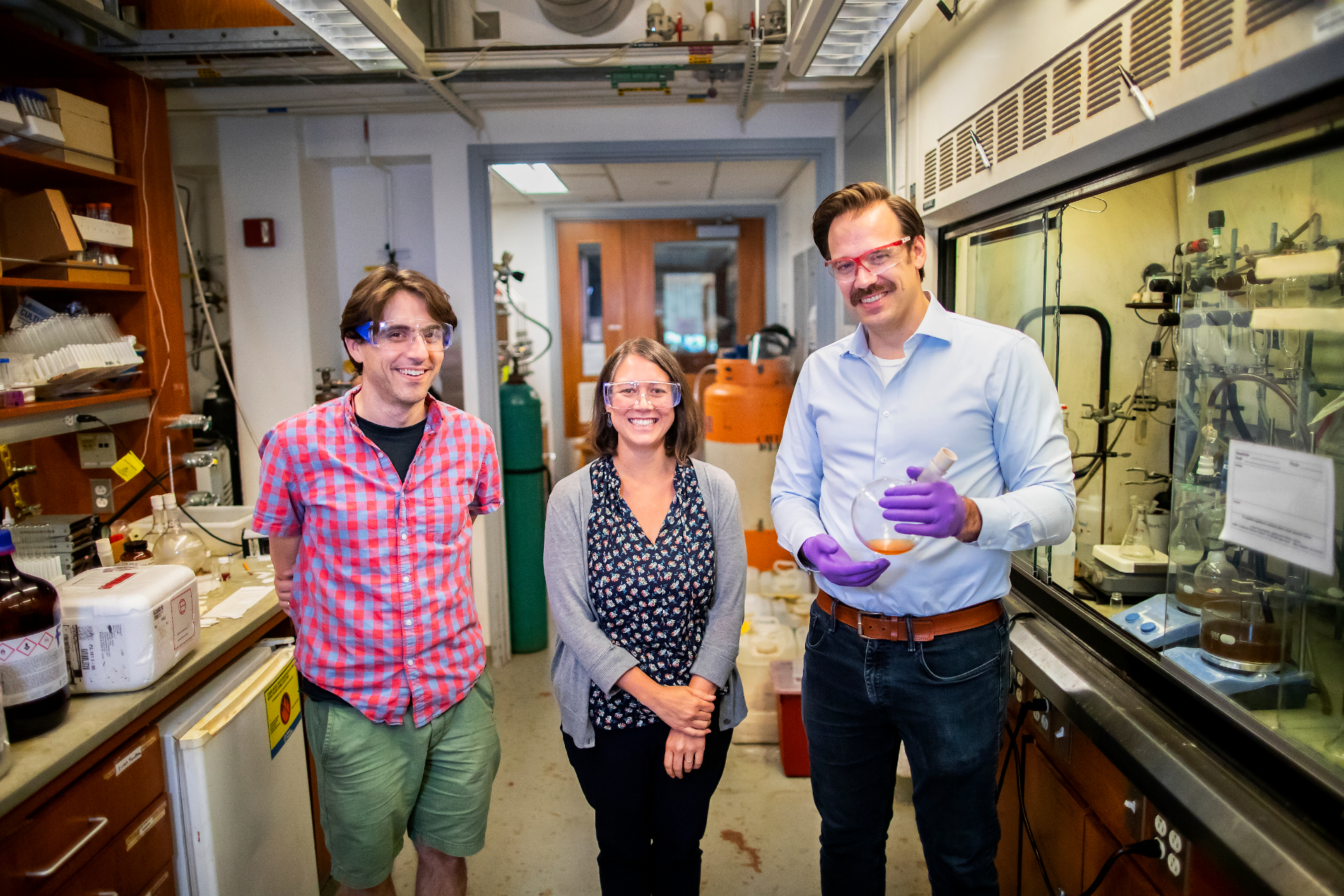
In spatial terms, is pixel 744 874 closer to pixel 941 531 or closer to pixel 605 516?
pixel 605 516

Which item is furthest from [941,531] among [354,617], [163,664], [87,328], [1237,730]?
[87,328]

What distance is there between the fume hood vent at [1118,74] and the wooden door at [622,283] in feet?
12.7

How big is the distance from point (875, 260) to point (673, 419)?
0.51m

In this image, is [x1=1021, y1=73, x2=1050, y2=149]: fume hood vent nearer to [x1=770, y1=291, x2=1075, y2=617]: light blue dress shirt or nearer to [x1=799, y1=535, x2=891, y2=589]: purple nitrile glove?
[x1=770, y1=291, x2=1075, y2=617]: light blue dress shirt

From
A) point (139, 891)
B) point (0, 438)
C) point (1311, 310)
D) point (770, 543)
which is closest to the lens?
point (1311, 310)

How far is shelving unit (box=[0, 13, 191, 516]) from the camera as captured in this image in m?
2.49

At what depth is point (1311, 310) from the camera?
1.18 meters

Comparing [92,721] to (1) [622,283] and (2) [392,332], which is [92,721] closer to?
(2) [392,332]

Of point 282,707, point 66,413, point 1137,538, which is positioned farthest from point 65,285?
point 1137,538

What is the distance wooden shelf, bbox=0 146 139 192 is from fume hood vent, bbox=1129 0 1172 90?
2.69m

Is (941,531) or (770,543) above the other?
(941,531)

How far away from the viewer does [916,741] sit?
1415 millimetres

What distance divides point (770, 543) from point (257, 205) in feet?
9.21

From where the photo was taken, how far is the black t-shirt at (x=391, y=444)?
1.52m
